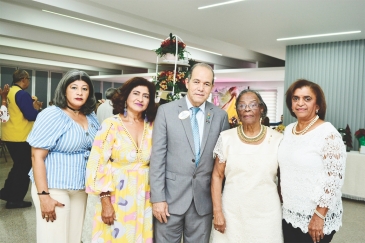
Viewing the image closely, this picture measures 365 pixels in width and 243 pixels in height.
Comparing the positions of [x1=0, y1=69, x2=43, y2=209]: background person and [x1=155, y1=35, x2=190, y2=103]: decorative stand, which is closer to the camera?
[x1=155, y1=35, x2=190, y2=103]: decorative stand

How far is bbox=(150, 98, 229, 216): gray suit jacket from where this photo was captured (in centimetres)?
212

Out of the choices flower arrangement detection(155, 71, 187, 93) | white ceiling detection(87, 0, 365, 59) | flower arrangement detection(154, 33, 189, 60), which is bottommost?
flower arrangement detection(155, 71, 187, 93)

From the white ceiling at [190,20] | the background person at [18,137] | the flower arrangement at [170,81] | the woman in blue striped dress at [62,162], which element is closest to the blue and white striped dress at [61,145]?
the woman in blue striped dress at [62,162]

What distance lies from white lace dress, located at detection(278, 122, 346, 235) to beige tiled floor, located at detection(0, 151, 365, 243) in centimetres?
234

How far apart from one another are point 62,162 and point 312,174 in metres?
1.59

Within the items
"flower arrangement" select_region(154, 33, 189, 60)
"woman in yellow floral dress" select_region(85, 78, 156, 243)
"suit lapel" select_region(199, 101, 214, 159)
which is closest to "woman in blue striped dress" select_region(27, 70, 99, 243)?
"woman in yellow floral dress" select_region(85, 78, 156, 243)

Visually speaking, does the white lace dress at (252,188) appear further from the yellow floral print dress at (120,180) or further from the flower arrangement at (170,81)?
the flower arrangement at (170,81)

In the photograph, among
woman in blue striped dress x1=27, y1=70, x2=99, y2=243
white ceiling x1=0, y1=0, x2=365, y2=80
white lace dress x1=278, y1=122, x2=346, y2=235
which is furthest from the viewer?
white ceiling x1=0, y1=0, x2=365, y2=80

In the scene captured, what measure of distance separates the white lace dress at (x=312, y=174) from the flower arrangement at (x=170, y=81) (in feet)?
4.74

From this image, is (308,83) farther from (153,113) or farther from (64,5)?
(64,5)

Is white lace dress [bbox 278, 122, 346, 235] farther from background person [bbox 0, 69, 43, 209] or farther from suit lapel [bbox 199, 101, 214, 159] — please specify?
background person [bbox 0, 69, 43, 209]

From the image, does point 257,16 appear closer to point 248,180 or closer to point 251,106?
point 251,106

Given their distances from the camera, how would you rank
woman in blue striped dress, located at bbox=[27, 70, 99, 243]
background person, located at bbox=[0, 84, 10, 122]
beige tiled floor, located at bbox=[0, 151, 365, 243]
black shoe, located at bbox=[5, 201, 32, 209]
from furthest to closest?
black shoe, located at bbox=[5, 201, 32, 209]
background person, located at bbox=[0, 84, 10, 122]
beige tiled floor, located at bbox=[0, 151, 365, 243]
woman in blue striped dress, located at bbox=[27, 70, 99, 243]

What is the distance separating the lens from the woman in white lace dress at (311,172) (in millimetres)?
1963
